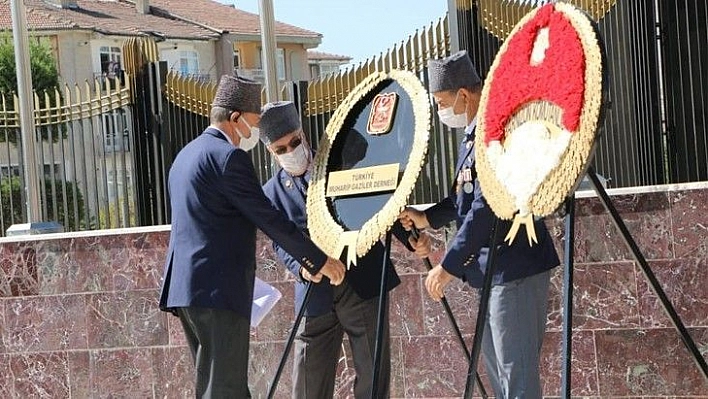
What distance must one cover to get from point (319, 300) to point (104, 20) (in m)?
53.8

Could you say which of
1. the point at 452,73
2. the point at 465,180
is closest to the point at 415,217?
the point at 465,180

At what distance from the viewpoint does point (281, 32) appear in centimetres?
5344

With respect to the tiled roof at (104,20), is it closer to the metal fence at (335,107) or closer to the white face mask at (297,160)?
the metal fence at (335,107)

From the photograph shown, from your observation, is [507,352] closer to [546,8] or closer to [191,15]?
[546,8]

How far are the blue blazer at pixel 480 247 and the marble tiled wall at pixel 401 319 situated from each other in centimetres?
138

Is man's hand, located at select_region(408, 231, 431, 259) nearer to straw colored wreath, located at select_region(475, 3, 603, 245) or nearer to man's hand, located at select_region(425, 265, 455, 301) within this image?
man's hand, located at select_region(425, 265, 455, 301)

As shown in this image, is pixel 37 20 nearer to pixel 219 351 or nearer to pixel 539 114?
pixel 219 351

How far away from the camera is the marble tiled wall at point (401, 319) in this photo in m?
7.13

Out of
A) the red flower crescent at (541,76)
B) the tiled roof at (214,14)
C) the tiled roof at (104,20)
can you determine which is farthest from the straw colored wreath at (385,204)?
the tiled roof at (214,14)

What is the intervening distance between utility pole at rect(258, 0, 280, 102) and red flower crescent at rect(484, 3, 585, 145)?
3573 millimetres

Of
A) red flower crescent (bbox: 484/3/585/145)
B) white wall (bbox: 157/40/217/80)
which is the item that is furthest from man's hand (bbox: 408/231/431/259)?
white wall (bbox: 157/40/217/80)

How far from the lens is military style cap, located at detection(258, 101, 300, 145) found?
21.4 feet

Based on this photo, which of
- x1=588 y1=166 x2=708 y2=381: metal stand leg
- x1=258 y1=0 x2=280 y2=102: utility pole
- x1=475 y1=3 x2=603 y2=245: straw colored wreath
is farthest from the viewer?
x1=258 y1=0 x2=280 y2=102: utility pole

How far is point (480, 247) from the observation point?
5684 mm
